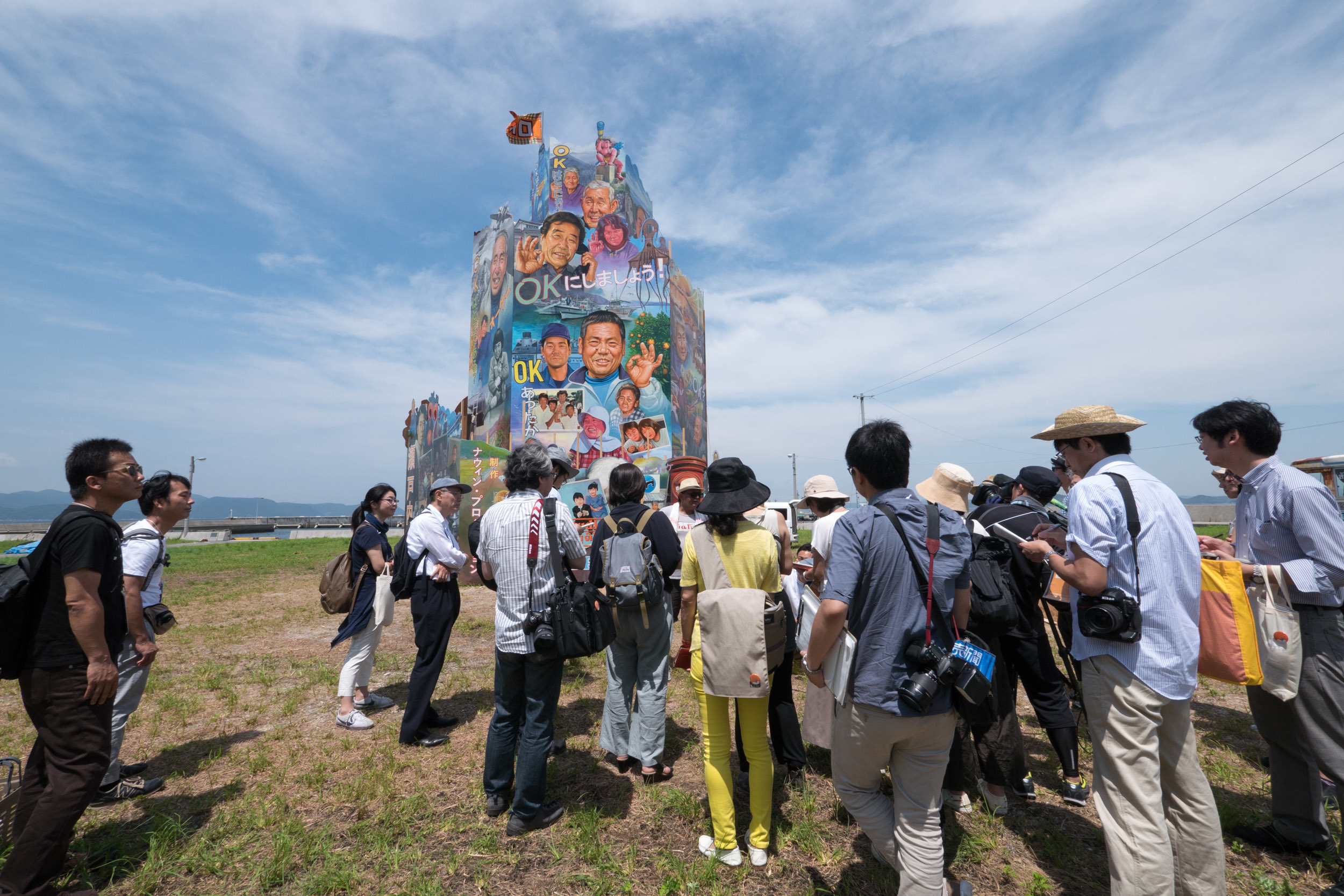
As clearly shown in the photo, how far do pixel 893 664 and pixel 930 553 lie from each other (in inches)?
18.5

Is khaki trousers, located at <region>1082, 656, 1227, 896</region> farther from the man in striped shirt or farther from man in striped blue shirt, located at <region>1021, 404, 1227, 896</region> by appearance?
the man in striped shirt

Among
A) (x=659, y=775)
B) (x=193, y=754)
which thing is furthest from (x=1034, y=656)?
Answer: (x=193, y=754)

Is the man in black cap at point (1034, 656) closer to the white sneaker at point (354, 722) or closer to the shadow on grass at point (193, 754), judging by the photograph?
the white sneaker at point (354, 722)

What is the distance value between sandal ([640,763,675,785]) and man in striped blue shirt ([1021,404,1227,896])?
2.66m

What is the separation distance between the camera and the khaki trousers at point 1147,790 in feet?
7.89

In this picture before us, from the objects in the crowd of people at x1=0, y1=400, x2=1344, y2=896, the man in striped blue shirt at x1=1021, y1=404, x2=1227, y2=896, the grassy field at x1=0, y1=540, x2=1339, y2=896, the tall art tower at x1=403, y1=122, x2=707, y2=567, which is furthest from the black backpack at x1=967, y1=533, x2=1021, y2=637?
the tall art tower at x1=403, y1=122, x2=707, y2=567

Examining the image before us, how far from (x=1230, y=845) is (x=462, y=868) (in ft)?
13.9

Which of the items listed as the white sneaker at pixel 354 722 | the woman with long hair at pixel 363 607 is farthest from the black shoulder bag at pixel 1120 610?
the white sneaker at pixel 354 722

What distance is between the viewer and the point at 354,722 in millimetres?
5438

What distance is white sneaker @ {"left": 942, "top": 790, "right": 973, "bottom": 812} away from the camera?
3.76m

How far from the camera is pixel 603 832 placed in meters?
3.64

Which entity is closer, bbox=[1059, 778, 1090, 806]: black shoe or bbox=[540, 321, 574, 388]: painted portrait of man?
bbox=[1059, 778, 1090, 806]: black shoe

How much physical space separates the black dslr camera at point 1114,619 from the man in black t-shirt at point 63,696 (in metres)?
4.61

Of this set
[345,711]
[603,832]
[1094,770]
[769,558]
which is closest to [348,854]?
[603,832]
